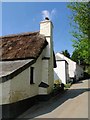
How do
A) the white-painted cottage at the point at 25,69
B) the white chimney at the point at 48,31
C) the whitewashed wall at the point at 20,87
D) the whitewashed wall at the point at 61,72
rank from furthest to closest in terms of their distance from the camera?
the whitewashed wall at the point at 61,72 < the white chimney at the point at 48,31 < the white-painted cottage at the point at 25,69 < the whitewashed wall at the point at 20,87

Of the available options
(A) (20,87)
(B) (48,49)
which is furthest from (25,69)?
(B) (48,49)

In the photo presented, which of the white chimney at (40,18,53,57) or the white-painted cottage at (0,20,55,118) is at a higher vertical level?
the white chimney at (40,18,53,57)

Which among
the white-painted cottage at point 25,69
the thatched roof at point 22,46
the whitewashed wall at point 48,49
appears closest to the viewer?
the white-painted cottage at point 25,69

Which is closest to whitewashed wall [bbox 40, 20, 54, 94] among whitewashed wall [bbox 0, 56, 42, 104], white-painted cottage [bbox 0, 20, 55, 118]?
white-painted cottage [bbox 0, 20, 55, 118]

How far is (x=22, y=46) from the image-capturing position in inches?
885

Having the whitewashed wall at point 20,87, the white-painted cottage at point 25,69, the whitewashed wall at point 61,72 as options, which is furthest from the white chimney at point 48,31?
the whitewashed wall at point 61,72

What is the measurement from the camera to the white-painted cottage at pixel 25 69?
14.8 m

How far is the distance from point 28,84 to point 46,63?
192 inches

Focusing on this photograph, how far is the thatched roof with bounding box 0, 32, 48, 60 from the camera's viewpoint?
20689 mm

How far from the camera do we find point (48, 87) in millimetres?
22625

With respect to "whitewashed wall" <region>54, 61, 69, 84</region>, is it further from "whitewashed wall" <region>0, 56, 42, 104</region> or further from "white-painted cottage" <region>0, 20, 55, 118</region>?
"whitewashed wall" <region>0, 56, 42, 104</region>

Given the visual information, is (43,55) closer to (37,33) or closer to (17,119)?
(37,33)

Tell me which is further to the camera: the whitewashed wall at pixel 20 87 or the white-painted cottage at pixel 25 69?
the white-painted cottage at pixel 25 69

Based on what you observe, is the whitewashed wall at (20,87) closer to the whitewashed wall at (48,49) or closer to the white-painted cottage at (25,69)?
the white-painted cottage at (25,69)
